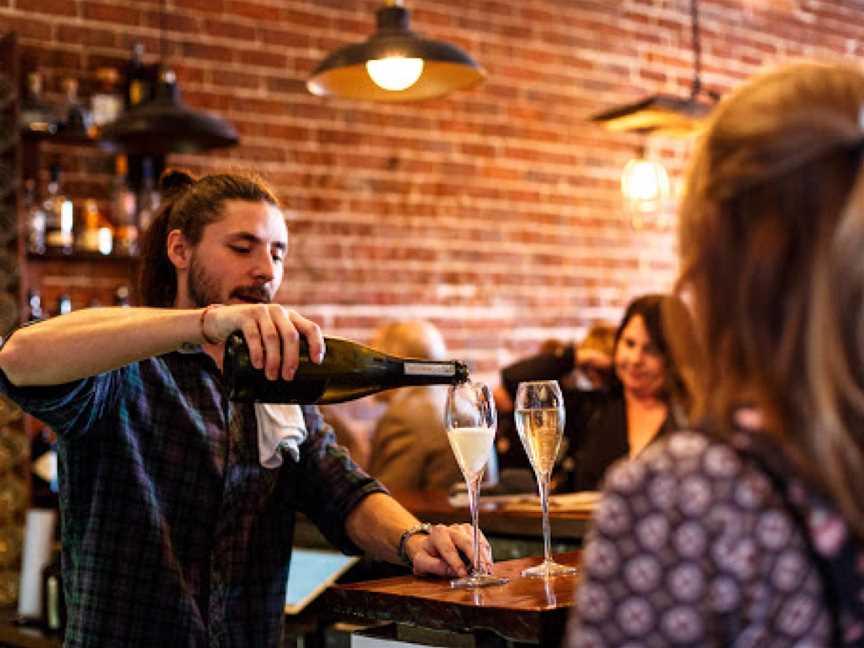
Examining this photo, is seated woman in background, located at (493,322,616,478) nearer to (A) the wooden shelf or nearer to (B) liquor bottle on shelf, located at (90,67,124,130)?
(A) the wooden shelf

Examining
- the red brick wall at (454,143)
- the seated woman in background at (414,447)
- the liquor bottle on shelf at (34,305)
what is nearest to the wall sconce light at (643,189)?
the red brick wall at (454,143)

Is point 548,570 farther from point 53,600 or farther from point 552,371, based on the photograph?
point 552,371

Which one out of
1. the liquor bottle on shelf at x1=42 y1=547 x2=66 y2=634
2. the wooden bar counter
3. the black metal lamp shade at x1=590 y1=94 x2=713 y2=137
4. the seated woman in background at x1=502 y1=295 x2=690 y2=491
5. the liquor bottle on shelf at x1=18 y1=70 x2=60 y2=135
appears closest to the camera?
the wooden bar counter

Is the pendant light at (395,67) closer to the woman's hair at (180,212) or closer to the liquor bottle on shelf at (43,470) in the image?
the woman's hair at (180,212)

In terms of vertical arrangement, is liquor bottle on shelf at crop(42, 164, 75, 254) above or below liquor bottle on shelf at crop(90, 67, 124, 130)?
below

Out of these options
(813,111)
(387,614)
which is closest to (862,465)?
(813,111)

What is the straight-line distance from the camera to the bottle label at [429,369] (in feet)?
5.61

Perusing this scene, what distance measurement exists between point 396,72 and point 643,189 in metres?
2.63

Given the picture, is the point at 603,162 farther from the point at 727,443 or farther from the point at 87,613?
the point at 727,443

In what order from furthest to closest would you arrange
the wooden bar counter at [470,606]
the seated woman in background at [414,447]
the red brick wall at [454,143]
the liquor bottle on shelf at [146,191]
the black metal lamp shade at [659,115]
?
1. the red brick wall at [454,143]
2. the black metal lamp shade at [659,115]
3. the liquor bottle on shelf at [146,191]
4. the seated woman in background at [414,447]
5. the wooden bar counter at [470,606]

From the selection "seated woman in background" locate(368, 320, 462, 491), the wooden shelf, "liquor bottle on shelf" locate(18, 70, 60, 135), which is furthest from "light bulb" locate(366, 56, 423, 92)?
"liquor bottle on shelf" locate(18, 70, 60, 135)

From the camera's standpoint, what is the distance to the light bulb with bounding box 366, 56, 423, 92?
3158 mm

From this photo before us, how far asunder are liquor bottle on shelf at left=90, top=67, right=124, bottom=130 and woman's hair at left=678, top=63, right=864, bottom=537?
11.9ft

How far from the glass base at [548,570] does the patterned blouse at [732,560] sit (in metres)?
0.82
